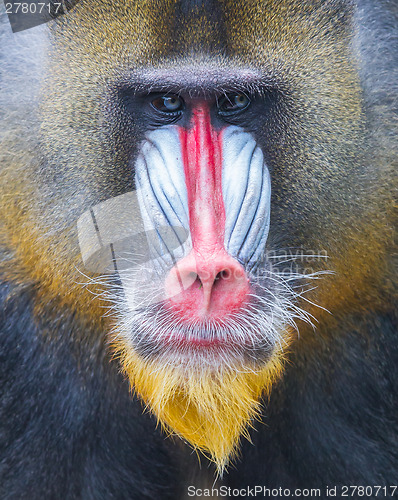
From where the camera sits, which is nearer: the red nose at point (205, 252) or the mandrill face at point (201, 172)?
the red nose at point (205, 252)

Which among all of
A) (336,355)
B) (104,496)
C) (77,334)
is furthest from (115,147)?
(104,496)

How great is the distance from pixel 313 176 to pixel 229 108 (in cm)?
42

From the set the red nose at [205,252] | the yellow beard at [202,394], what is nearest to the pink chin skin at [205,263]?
the red nose at [205,252]

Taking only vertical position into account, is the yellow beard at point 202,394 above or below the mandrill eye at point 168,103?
below

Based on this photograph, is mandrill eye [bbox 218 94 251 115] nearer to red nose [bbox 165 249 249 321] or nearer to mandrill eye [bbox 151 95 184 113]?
mandrill eye [bbox 151 95 184 113]

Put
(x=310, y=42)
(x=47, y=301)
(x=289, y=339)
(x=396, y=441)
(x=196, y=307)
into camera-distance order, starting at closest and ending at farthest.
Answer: (x=196, y=307), (x=310, y=42), (x=289, y=339), (x=47, y=301), (x=396, y=441)

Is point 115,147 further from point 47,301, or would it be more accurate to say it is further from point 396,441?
point 396,441

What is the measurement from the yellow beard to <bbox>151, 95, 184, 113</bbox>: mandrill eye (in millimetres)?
934

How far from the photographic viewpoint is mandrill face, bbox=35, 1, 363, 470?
2.54 m

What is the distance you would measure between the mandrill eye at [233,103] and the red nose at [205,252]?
0.06 metres

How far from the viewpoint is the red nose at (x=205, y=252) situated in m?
2.40

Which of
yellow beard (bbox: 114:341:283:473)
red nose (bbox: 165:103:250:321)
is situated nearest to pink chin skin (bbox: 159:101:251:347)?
red nose (bbox: 165:103:250:321)

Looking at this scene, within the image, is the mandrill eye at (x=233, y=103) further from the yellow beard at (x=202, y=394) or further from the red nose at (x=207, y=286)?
the yellow beard at (x=202, y=394)

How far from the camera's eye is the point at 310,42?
2607 millimetres
